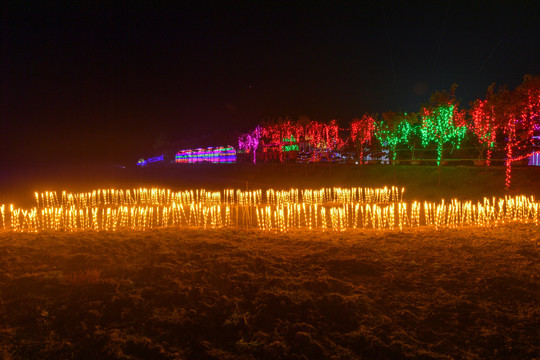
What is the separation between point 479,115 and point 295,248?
69.5 ft

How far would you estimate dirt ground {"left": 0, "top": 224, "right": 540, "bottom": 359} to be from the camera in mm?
4016

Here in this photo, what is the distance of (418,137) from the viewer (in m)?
34.8

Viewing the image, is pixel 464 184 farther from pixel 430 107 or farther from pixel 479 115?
pixel 430 107

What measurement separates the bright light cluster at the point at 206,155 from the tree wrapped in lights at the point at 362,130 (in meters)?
23.9

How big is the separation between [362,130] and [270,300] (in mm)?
35659

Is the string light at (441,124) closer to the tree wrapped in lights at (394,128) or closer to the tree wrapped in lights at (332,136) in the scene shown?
the tree wrapped in lights at (394,128)

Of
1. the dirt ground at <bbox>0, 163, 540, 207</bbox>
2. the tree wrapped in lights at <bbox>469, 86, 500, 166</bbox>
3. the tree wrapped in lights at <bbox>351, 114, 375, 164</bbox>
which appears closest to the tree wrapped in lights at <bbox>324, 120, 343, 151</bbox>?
the tree wrapped in lights at <bbox>351, 114, 375, 164</bbox>

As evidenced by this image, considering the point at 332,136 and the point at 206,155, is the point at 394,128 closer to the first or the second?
the point at 332,136

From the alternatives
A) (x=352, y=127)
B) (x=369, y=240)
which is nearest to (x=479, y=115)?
(x=352, y=127)

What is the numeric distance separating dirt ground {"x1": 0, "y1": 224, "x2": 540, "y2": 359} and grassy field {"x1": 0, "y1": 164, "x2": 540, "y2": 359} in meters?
0.02

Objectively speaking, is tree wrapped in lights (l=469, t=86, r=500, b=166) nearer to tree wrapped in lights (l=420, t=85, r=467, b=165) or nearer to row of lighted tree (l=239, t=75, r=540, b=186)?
row of lighted tree (l=239, t=75, r=540, b=186)

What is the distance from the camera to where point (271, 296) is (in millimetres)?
5211

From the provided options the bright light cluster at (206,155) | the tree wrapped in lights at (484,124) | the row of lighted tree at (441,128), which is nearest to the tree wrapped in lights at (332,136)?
the row of lighted tree at (441,128)

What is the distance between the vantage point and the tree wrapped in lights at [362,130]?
→ 1489 inches
